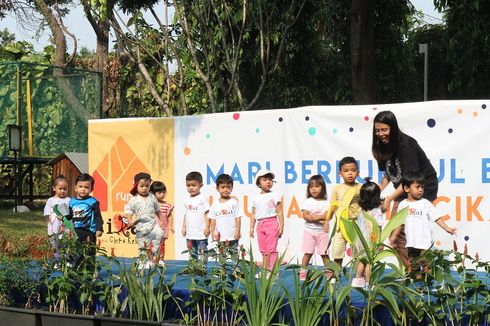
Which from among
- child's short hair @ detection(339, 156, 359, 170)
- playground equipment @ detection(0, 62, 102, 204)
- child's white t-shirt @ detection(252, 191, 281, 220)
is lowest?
child's white t-shirt @ detection(252, 191, 281, 220)

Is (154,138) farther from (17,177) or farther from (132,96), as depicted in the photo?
(132,96)

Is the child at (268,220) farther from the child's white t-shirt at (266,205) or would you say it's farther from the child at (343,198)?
the child at (343,198)

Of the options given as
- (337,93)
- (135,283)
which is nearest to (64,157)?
(337,93)

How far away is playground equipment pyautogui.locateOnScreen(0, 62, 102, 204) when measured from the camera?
72.0ft

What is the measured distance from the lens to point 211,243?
11.8m

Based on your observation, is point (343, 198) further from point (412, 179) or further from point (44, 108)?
point (44, 108)

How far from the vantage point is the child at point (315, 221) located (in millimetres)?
10586

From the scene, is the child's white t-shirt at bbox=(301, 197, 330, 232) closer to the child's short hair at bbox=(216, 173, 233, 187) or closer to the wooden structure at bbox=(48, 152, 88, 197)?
the child's short hair at bbox=(216, 173, 233, 187)

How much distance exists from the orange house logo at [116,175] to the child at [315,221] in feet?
10.5

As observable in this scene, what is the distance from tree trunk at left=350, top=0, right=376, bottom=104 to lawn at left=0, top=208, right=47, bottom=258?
569cm

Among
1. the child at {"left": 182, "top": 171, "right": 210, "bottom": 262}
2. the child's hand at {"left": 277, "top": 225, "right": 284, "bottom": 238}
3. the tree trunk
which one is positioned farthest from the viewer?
the tree trunk

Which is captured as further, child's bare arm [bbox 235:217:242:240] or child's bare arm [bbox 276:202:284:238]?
child's bare arm [bbox 235:217:242:240]

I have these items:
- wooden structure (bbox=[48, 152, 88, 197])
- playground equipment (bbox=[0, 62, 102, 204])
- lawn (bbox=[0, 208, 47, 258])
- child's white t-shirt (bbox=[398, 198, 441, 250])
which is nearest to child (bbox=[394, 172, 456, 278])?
child's white t-shirt (bbox=[398, 198, 441, 250])

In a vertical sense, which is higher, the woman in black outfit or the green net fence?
the green net fence
